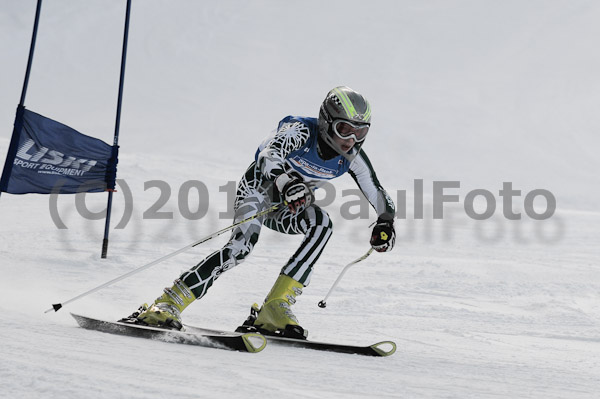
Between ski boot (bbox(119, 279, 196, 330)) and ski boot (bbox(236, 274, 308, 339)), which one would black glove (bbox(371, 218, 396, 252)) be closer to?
ski boot (bbox(236, 274, 308, 339))

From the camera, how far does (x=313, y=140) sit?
385 cm

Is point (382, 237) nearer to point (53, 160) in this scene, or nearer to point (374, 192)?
point (374, 192)

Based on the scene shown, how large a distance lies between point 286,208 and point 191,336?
1030mm

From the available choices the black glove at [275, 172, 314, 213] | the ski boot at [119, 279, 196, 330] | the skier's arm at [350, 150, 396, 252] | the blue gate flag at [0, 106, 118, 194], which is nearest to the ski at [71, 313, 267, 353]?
A: the ski boot at [119, 279, 196, 330]

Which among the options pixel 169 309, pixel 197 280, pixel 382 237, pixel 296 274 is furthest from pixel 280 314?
pixel 382 237

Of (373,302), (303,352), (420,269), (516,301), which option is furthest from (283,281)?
(420,269)

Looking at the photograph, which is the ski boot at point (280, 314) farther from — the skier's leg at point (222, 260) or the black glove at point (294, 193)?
the black glove at point (294, 193)

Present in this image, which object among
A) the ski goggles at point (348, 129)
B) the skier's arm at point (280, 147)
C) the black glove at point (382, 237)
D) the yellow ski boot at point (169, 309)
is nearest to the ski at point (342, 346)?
the yellow ski boot at point (169, 309)

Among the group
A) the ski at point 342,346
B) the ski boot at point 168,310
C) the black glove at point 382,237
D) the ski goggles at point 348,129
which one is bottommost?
the ski at point 342,346

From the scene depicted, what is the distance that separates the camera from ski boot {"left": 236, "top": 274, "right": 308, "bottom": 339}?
3.78 metres

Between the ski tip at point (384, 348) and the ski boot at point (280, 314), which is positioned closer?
the ski tip at point (384, 348)

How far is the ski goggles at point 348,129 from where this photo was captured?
373 centimetres

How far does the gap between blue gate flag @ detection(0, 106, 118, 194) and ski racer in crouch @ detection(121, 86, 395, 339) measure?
4590mm

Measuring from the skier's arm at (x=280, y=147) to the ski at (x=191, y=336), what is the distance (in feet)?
2.95
